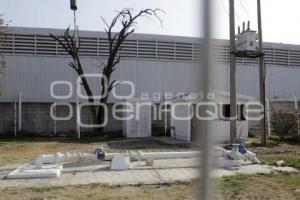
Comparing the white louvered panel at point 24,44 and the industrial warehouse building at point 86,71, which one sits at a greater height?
the white louvered panel at point 24,44

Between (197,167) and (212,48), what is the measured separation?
25.5 inches

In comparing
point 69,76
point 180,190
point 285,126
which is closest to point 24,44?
point 69,76

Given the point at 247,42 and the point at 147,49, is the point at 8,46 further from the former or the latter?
the point at 247,42

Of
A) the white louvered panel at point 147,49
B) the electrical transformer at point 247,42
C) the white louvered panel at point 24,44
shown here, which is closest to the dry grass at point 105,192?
the electrical transformer at point 247,42

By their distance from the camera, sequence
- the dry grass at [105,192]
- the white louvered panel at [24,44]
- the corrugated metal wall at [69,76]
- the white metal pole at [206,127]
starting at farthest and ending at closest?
1. the white louvered panel at [24,44]
2. the corrugated metal wall at [69,76]
3. the dry grass at [105,192]
4. the white metal pole at [206,127]

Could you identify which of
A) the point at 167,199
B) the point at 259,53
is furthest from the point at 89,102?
the point at 167,199

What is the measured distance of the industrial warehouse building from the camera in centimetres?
2986

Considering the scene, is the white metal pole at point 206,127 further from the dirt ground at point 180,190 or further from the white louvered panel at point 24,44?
the white louvered panel at point 24,44

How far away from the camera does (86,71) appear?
102 ft

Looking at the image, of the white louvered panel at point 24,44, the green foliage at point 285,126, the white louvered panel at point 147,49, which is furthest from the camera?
the white louvered panel at point 147,49

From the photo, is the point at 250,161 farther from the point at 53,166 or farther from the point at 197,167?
the point at 197,167

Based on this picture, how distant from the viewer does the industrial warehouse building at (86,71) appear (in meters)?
29.9

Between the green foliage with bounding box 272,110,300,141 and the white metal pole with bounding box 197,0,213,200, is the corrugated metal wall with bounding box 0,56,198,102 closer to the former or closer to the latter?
the green foliage with bounding box 272,110,300,141

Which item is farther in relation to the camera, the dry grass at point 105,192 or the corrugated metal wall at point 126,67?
Answer: the corrugated metal wall at point 126,67
